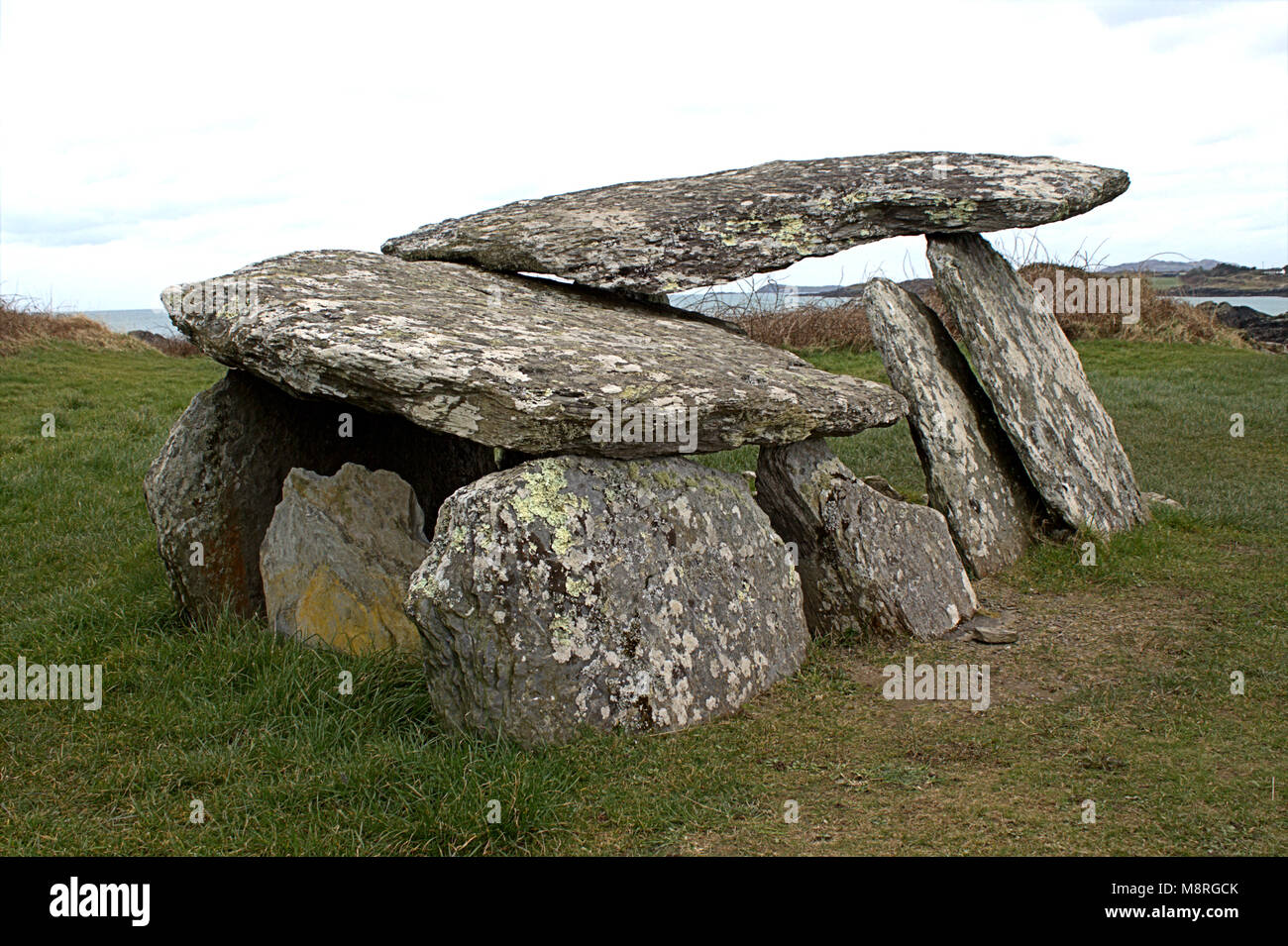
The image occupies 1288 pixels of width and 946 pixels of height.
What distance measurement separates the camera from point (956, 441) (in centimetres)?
852

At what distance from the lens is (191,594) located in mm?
7105

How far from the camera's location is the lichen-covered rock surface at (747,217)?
8070 mm

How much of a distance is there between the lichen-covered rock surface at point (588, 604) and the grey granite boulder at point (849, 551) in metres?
0.81

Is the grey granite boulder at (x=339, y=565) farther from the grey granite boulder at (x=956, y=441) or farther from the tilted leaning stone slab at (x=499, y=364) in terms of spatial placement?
the grey granite boulder at (x=956, y=441)

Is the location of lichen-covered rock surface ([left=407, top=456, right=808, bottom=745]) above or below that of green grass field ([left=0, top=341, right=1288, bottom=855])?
above

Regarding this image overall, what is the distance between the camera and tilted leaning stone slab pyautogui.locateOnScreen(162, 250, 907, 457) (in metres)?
5.85

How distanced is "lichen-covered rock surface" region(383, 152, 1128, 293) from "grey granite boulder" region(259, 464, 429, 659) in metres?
2.14

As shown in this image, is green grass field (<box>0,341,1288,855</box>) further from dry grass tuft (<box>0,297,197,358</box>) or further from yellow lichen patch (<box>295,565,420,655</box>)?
dry grass tuft (<box>0,297,197,358</box>)

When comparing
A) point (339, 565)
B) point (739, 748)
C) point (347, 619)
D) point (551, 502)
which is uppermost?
point (551, 502)

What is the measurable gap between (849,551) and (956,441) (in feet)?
6.68

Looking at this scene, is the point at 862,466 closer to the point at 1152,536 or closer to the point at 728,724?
the point at 1152,536

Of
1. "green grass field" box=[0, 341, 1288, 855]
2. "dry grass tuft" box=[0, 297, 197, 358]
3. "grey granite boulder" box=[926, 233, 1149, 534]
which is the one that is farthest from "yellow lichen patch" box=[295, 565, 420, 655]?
"dry grass tuft" box=[0, 297, 197, 358]

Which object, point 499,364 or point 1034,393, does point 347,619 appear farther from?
point 1034,393

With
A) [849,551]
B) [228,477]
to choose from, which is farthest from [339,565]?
[849,551]
